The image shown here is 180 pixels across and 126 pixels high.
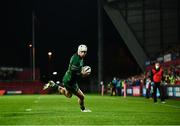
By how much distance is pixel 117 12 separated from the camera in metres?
69.6

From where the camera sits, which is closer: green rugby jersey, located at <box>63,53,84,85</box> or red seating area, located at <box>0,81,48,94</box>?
green rugby jersey, located at <box>63,53,84,85</box>

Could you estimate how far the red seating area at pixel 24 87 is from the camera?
2525 inches

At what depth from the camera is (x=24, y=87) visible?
65.6 m

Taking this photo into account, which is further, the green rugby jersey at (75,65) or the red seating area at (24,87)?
the red seating area at (24,87)

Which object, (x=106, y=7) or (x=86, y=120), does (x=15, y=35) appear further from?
(x=86, y=120)

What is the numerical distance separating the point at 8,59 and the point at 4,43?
12.1ft

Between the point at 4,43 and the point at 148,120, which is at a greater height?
the point at 4,43

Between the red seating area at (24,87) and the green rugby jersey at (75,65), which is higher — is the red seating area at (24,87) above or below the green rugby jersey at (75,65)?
below

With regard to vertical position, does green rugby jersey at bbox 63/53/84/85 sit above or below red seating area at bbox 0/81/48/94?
above

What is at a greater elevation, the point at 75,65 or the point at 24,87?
the point at 75,65

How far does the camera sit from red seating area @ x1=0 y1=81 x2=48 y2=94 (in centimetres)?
6412

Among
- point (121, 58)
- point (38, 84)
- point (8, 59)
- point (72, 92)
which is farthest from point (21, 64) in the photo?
point (72, 92)

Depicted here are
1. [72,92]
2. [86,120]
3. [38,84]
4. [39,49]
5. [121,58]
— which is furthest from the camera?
[39,49]

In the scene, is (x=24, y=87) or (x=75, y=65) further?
(x=24, y=87)
